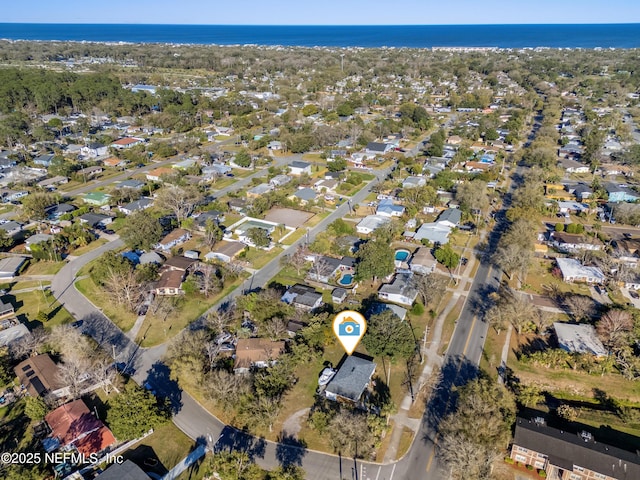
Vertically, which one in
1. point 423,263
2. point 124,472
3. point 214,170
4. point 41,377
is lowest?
point 214,170

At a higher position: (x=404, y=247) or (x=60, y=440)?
(x=60, y=440)

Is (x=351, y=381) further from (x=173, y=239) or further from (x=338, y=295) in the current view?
(x=173, y=239)

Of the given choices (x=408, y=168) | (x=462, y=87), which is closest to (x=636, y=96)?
(x=462, y=87)

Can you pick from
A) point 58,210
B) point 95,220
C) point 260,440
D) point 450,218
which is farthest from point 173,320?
point 450,218

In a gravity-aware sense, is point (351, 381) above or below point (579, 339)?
above

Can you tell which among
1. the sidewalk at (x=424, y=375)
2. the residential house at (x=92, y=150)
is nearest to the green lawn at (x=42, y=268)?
the sidewalk at (x=424, y=375)

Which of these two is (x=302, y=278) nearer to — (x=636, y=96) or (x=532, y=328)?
(x=532, y=328)

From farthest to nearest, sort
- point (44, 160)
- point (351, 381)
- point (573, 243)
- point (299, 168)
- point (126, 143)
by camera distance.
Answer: point (126, 143)
point (44, 160)
point (299, 168)
point (573, 243)
point (351, 381)
